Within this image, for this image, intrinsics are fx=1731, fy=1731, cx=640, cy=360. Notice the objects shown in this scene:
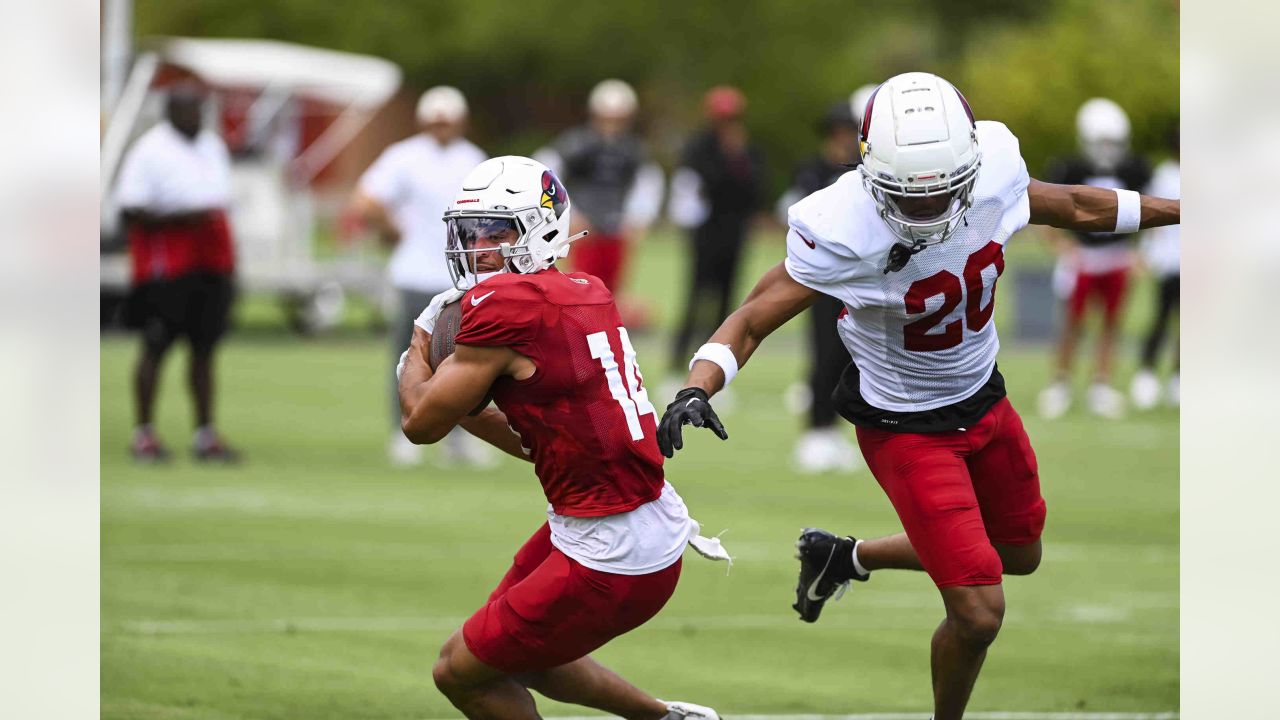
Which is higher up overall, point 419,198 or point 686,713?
point 419,198

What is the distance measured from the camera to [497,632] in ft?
14.2

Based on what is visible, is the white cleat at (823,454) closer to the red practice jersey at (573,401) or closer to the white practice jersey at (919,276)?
the white practice jersey at (919,276)

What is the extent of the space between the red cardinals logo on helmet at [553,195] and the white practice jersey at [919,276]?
64cm

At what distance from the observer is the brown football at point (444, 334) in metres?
4.51

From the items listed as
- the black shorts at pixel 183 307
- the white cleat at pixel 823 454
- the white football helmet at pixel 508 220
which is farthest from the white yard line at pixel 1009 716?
the black shorts at pixel 183 307

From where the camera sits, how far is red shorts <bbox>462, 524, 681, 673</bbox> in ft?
14.2

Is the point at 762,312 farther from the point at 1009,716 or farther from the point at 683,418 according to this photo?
the point at 1009,716

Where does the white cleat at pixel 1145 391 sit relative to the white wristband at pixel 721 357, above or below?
below

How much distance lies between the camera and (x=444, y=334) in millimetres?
4523

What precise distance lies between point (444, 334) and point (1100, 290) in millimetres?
10344

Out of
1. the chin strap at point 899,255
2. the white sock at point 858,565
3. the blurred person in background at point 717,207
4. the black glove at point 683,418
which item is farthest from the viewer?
the blurred person in background at point 717,207

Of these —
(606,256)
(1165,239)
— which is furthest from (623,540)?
(606,256)
